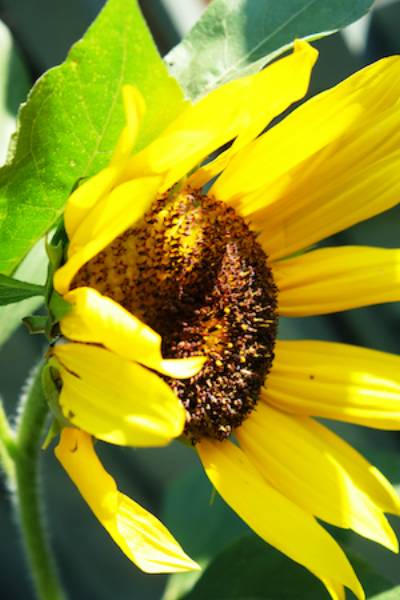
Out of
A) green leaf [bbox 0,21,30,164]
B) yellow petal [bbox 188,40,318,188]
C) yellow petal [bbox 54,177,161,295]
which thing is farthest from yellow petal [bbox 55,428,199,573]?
green leaf [bbox 0,21,30,164]

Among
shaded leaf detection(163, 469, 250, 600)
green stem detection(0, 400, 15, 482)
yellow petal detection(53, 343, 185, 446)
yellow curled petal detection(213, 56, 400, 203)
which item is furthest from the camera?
shaded leaf detection(163, 469, 250, 600)

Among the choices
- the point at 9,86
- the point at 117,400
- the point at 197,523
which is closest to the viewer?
the point at 117,400

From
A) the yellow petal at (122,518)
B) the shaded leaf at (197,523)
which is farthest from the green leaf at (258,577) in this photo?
the yellow petal at (122,518)

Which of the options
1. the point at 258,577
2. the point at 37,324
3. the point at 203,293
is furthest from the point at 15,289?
the point at 258,577

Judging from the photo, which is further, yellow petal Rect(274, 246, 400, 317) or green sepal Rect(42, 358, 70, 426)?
yellow petal Rect(274, 246, 400, 317)

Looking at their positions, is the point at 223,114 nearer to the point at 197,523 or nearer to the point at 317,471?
the point at 317,471

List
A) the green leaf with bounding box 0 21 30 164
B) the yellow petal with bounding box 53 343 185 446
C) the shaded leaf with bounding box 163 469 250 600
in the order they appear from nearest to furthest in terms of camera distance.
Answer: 1. the yellow petal with bounding box 53 343 185 446
2. the green leaf with bounding box 0 21 30 164
3. the shaded leaf with bounding box 163 469 250 600

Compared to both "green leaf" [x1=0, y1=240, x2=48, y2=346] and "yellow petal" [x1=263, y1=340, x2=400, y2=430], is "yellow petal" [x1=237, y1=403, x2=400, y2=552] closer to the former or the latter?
"yellow petal" [x1=263, y1=340, x2=400, y2=430]

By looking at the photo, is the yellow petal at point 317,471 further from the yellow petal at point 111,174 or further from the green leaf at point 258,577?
the yellow petal at point 111,174
